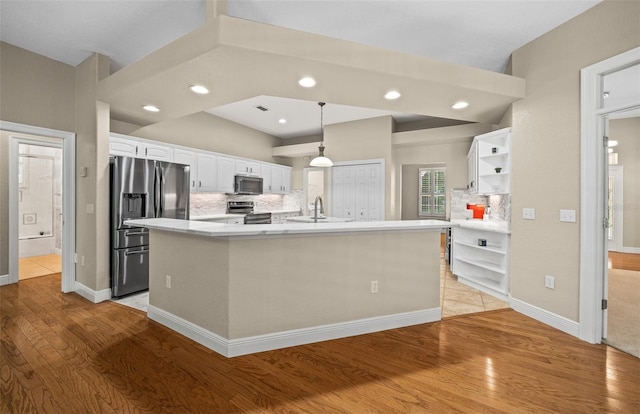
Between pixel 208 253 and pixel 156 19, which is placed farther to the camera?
pixel 156 19

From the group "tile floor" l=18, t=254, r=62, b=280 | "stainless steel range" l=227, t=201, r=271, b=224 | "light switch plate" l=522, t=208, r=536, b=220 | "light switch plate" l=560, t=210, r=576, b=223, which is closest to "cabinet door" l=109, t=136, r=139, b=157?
"stainless steel range" l=227, t=201, r=271, b=224

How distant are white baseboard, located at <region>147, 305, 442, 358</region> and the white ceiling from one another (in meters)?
2.83

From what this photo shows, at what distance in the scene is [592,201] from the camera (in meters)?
2.63

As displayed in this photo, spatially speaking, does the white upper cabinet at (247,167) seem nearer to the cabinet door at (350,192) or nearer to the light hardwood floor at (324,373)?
the cabinet door at (350,192)

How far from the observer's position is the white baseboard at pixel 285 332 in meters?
2.34

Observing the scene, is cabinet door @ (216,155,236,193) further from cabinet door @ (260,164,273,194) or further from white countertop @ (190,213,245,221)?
cabinet door @ (260,164,273,194)

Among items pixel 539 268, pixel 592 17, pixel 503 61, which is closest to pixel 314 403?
pixel 539 268

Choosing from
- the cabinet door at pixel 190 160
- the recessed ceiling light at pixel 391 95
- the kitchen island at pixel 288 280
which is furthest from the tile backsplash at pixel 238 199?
the recessed ceiling light at pixel 391 95

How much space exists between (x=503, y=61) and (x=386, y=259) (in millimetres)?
2942

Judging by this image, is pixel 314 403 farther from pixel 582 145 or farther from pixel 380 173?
pixel 380 173

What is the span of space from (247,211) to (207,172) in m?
1.43

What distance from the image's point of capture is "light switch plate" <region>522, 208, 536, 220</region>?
319 cm

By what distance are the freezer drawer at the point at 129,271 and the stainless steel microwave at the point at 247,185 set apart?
2.60 metres

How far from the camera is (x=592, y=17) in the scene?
2.63 meters
